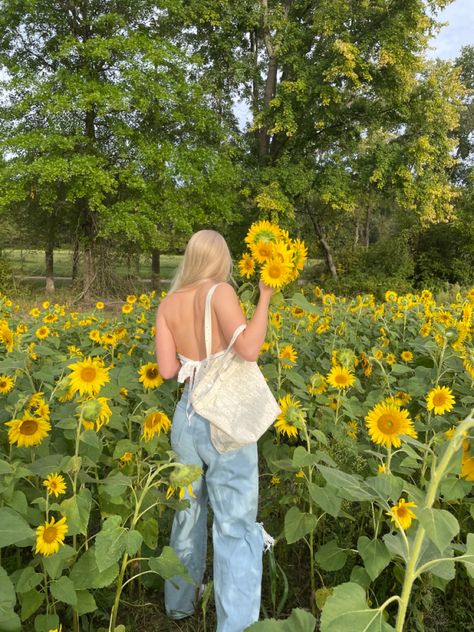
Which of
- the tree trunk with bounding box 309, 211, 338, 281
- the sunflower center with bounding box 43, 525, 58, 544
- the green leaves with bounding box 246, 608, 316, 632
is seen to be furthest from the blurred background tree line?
the green leaves with bounding box 246, 608, 316, 632

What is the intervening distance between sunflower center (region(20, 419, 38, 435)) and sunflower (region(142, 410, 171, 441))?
378mm

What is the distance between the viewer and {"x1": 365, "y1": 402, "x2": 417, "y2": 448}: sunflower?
1.84 meters

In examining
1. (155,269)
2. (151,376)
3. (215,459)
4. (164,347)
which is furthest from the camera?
(155,269)

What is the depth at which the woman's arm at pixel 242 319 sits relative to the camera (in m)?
1.80

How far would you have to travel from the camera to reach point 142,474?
2072mm

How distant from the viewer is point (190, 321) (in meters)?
2.02

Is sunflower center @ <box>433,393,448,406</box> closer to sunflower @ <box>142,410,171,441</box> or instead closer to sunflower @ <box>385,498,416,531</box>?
sunflower @ <box>385,498,416,531</box>

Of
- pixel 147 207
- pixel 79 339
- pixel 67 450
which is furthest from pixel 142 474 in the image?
pixel 147 207

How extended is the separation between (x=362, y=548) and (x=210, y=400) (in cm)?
68

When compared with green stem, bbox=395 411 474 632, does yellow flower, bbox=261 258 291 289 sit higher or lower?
higher

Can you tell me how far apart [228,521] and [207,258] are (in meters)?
0.94

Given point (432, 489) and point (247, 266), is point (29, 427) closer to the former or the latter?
point (247, 266)

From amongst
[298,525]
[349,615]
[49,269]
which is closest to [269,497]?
[298,525]

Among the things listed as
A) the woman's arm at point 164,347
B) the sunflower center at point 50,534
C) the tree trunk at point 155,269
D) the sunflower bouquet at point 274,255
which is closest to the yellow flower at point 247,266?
the sunflower bouquet at point 274,255
